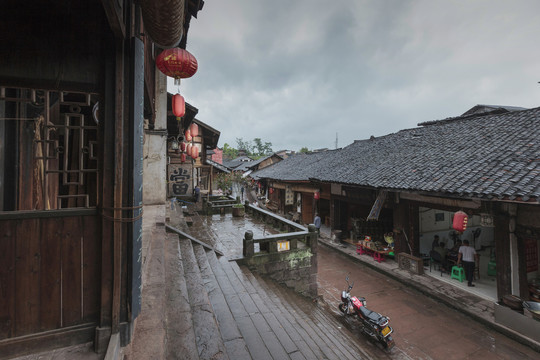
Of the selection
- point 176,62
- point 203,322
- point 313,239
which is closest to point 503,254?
point 313,239

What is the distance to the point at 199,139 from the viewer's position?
815 inches

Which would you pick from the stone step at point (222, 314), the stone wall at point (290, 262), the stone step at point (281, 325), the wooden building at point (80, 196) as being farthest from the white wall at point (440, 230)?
the wooden building at point (80, 196)

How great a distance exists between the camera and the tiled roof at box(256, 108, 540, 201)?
7.38m

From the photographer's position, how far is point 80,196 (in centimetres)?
280

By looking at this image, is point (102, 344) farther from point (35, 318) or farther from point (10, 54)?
point (10, 54)

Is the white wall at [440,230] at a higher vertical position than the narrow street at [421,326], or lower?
higher

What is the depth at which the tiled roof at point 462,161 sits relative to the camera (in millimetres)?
7383

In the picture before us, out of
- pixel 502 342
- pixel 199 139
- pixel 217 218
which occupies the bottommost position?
pixel 502 342

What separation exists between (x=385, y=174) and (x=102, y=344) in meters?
12.2

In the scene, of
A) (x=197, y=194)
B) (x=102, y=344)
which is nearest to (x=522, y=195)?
(x=102, y=344)

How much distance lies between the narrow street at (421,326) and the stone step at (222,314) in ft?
13.9

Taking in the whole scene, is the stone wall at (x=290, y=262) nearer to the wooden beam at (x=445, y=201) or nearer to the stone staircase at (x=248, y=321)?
the stone staircase at (x=248, y=321)

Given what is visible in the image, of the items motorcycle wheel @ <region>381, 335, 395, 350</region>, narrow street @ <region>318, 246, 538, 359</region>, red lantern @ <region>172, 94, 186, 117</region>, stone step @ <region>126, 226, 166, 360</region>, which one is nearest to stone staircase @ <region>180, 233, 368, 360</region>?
stone step @ <region>126, 226, 166, 360</region>

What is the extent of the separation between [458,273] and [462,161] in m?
4.65
